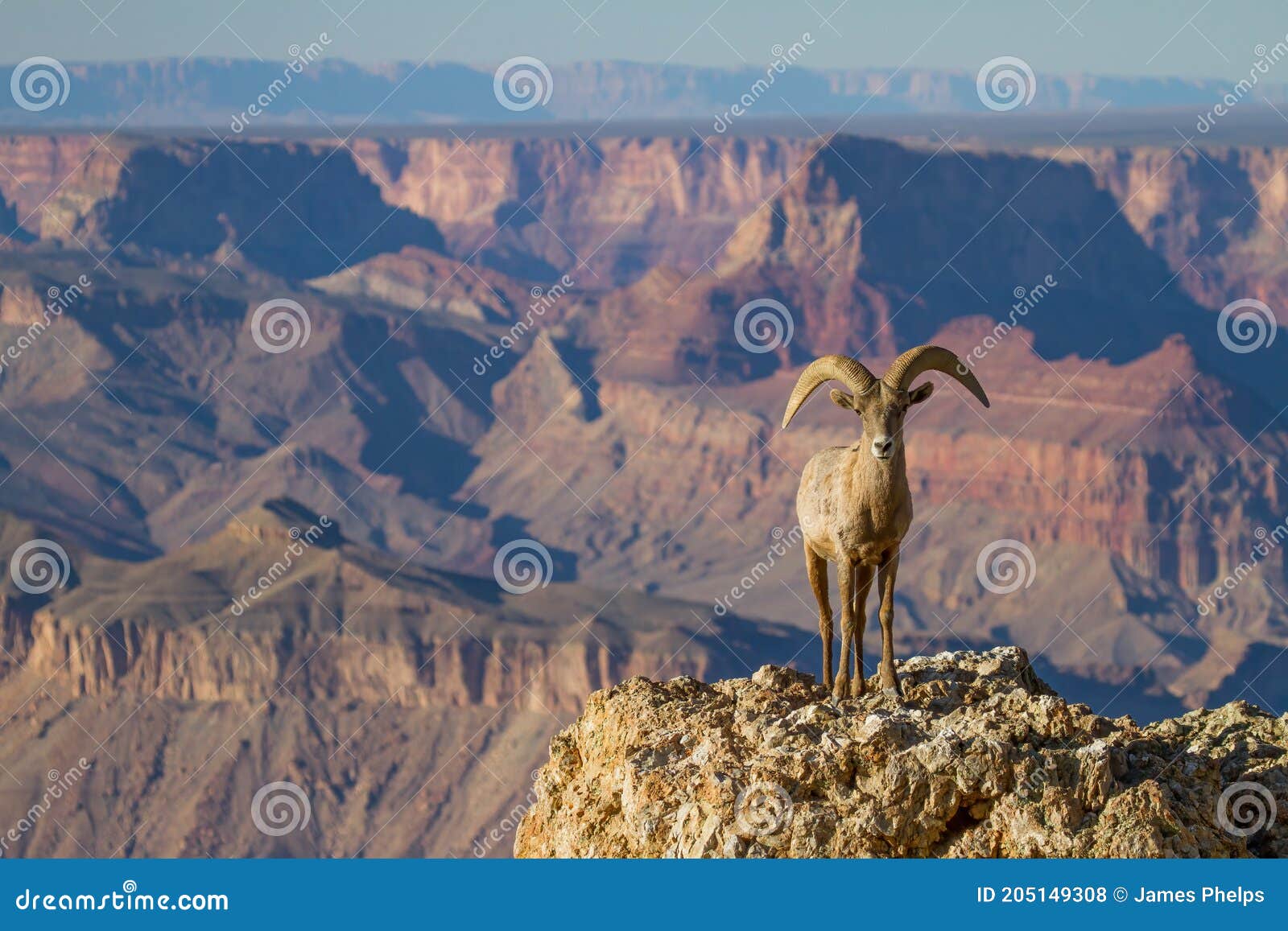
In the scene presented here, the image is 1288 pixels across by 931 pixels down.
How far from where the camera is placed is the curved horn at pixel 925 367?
942 inches

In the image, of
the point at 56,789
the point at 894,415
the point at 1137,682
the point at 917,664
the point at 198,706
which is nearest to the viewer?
the point at 894,415

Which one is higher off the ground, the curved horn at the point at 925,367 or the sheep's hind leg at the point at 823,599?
the curved horn at the point at 925,367

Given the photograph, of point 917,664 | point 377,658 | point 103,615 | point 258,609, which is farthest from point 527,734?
point 917,664

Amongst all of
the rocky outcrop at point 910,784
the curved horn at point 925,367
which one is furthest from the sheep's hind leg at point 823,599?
the curved horn at point 925,367

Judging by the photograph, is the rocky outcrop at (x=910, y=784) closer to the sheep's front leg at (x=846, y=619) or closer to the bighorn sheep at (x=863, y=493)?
the sheep's front leg at (x=846, y=619)

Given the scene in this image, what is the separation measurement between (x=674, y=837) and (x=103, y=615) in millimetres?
142282

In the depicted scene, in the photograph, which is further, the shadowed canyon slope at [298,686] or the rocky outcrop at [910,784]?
the shadowed canyon slope at [298,686]

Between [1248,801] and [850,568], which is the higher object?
[850,568]

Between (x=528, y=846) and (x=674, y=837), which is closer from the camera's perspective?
(x=674, y=837)

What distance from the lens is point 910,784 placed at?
20.8 metres

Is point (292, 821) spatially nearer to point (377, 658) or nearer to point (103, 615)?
point (377, 658)

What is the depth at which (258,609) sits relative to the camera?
15688 centimetres

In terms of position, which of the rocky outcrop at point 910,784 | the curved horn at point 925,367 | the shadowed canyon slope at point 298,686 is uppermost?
→ the shadowed canyon slope at point 298,686

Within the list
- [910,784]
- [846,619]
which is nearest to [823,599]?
[846,619]
